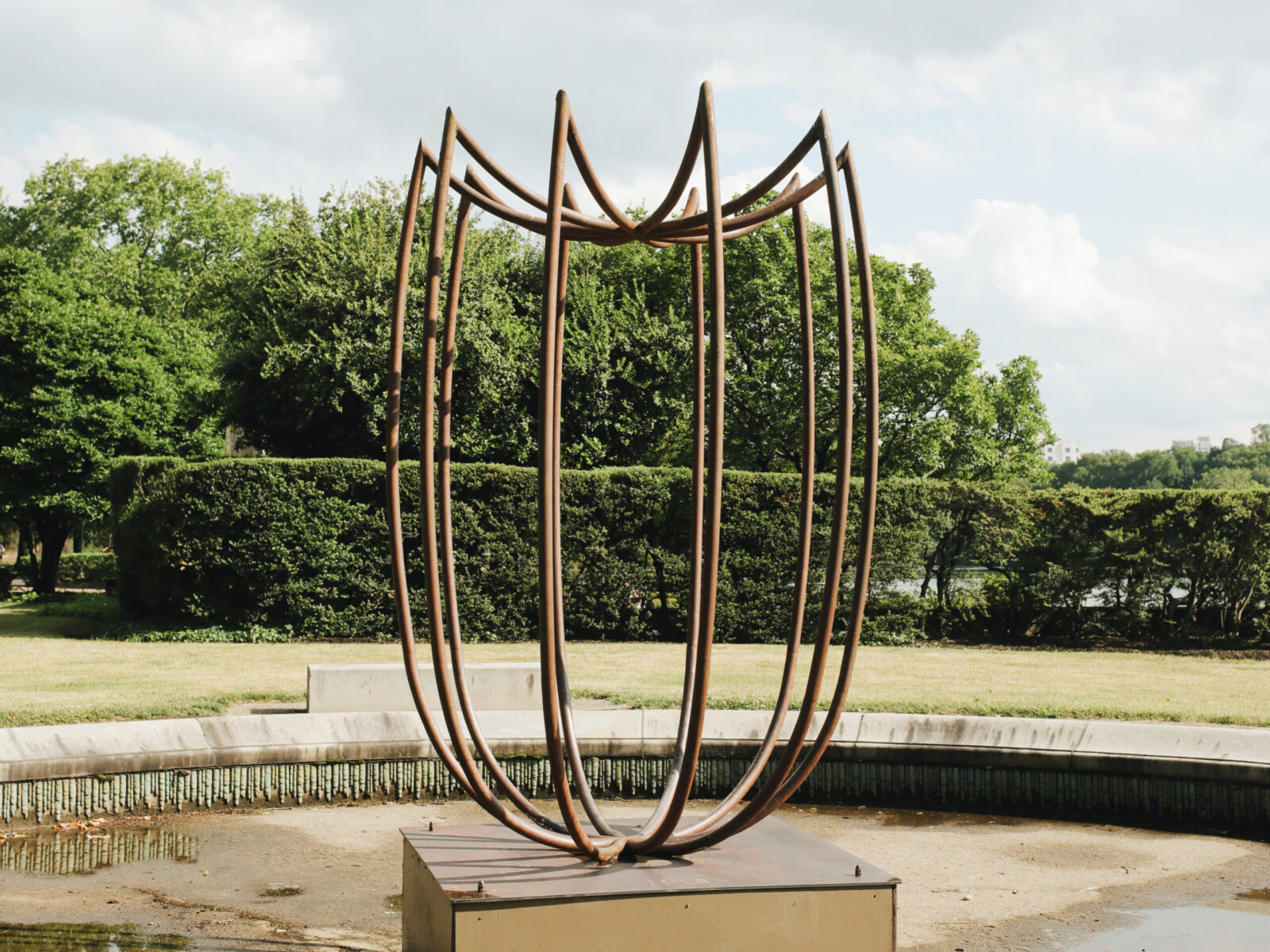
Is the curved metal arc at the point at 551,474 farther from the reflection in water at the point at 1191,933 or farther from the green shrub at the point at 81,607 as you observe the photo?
the green shrub at the point at 81,607

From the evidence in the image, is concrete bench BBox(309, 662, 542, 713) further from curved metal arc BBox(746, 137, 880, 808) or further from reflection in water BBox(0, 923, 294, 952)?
curved metal arc BBox(746, 137, 880, 808)

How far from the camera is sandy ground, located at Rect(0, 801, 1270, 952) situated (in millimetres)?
5406

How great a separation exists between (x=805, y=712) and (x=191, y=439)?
2445cm

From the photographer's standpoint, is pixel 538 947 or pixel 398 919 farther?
pixel 398 919

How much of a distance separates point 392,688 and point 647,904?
5366mm

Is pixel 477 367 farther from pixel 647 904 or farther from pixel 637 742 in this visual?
pixel 647 904

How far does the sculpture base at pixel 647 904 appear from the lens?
396 cm

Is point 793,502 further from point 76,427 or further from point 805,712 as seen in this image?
point 76,427

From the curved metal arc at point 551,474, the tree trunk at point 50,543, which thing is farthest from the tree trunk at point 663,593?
the tree trunk at point 50,543

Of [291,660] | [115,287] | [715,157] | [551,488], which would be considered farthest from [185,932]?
[115,287]

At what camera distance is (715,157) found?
430 centimetres

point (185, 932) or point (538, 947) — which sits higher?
point (538, 947)

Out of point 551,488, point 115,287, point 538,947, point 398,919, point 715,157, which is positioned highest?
point 115,287

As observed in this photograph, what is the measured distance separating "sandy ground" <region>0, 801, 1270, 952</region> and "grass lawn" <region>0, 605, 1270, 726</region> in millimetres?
2141
